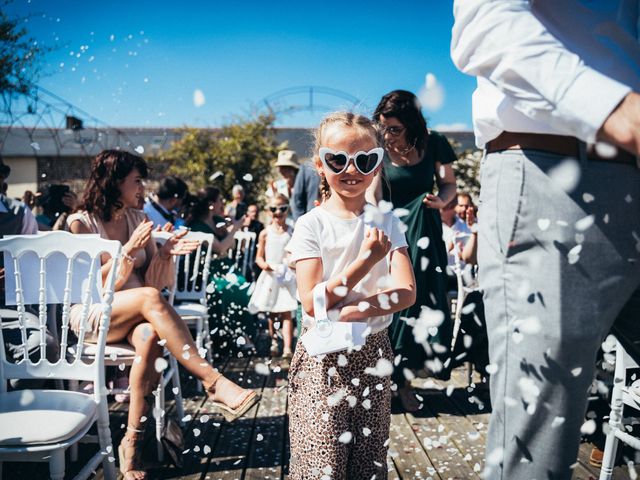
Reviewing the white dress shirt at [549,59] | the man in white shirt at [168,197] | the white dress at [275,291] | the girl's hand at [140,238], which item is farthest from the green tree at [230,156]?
the white dress shirt at [549,59]

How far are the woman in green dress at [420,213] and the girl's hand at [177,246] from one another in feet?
4.05

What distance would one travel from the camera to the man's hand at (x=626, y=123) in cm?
100

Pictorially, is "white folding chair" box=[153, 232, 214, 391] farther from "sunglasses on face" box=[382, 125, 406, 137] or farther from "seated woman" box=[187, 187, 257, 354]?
"sunglasses on face" box=[382, 125, 406, 137]

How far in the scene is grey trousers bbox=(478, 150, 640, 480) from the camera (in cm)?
111

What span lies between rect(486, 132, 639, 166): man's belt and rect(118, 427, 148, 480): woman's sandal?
86.8 inches

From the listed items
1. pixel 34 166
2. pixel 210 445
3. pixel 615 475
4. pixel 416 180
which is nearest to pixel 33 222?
pixel 210 445

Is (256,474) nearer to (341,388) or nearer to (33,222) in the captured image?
(341,388)

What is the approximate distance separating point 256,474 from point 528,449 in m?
1.84

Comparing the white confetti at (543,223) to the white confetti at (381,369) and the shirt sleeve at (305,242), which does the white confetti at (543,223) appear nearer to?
the shirt sleeve at (305,242)

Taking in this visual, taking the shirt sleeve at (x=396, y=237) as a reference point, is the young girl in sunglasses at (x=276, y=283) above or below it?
below

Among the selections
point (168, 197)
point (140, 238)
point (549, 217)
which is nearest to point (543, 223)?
point (549, 217)

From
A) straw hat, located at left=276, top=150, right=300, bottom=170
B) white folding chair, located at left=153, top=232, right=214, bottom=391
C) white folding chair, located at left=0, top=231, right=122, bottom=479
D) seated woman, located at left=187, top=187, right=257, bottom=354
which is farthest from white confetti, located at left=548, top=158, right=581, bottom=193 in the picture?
straw hat, located at left=276, top=150, right=300, bottom=170

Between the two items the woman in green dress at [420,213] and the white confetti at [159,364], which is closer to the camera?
the white confetti at [159,364]

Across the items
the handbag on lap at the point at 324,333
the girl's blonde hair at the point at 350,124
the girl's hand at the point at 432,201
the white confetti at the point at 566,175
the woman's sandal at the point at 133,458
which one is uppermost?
the girl's blonde hair at the point at 350,124
